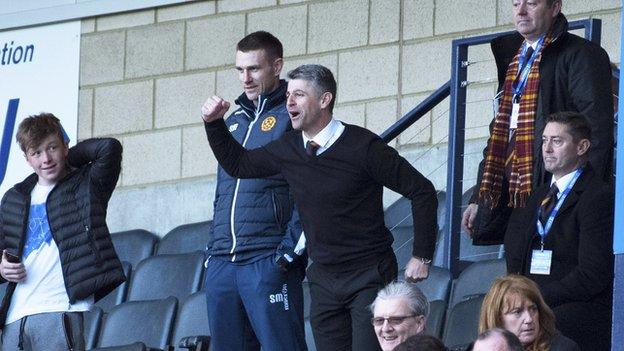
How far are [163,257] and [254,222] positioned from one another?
2.32m

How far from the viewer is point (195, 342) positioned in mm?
6047

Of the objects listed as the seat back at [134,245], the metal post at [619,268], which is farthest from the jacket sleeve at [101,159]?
the seat back at [134,245]

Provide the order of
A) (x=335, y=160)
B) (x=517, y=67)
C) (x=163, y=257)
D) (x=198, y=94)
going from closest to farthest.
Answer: (x=335, y=160) < (x=517, y=67) < (x=163, y=257) < (x=198, y=94)

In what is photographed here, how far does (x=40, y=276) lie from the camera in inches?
235

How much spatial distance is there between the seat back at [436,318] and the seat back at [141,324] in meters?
1.33

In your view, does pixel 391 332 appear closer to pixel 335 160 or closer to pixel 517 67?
pixel 335 160

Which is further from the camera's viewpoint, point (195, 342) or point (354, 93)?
point (354, 93)

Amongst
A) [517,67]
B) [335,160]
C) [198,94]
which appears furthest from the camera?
[198,94]

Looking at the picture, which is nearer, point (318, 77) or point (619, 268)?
point (619, 268)

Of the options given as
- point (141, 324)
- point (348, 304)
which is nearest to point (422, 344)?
point (348, 304)

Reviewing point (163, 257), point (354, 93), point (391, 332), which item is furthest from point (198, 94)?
point (391, 332)

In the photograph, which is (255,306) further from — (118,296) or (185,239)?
(185,239)

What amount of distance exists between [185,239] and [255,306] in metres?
2.93

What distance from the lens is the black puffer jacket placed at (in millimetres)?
5906
